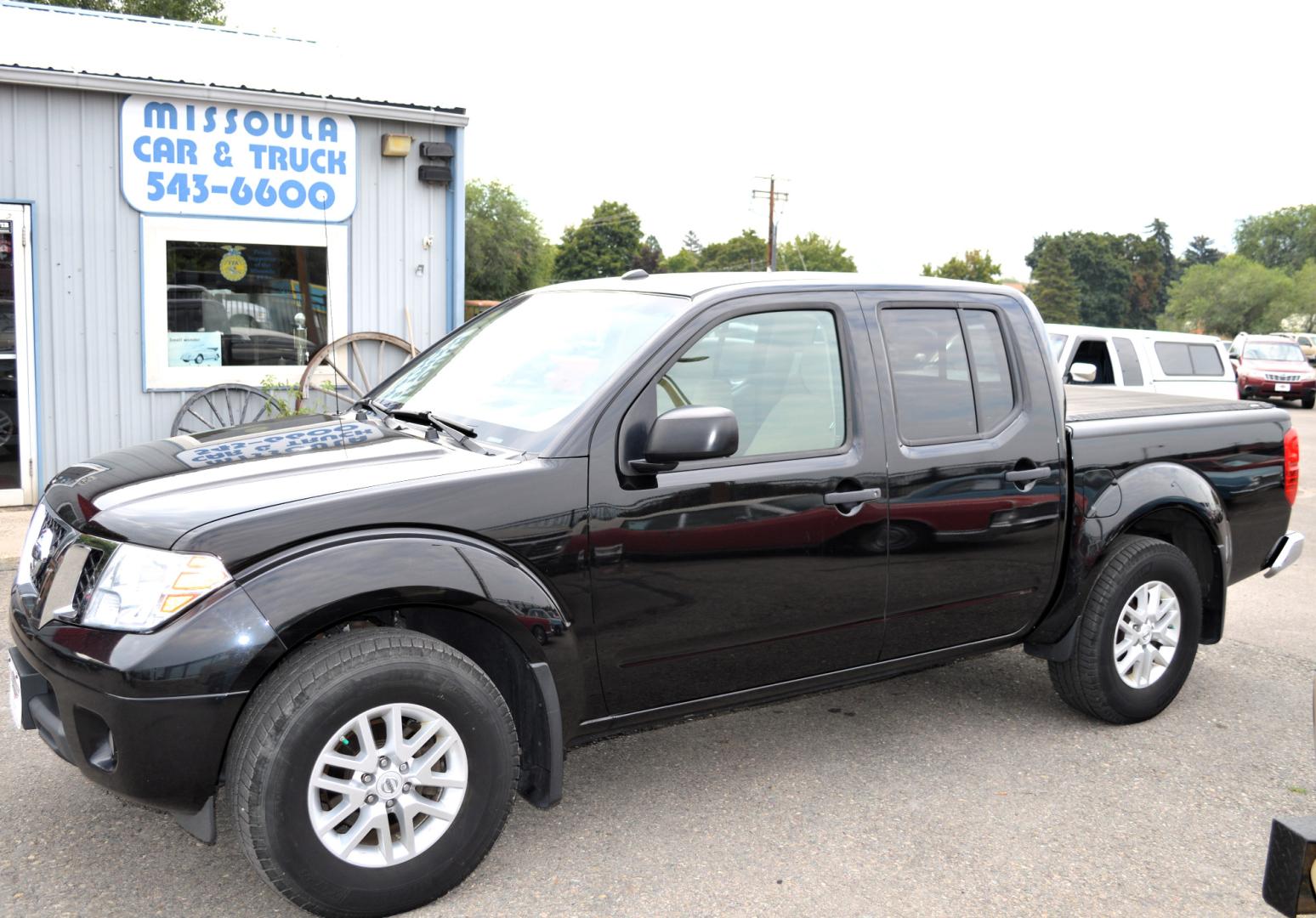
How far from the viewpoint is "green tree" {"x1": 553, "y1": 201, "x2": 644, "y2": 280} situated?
101438mm

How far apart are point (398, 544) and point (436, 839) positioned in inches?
32.8

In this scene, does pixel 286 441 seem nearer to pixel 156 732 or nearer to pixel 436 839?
pixel 156 732

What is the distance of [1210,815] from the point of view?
399 cm

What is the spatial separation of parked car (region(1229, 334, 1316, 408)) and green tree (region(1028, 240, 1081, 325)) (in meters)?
91.4

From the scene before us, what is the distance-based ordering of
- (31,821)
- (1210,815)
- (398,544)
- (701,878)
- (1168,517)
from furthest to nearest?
(1168,517) → (1210,815) → (31,821) → (701,878) → (398,544)

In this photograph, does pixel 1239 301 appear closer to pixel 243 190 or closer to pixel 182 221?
pixel 243 190

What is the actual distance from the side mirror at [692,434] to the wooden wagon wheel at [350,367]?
23.3 feet

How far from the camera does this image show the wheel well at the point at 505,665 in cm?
339

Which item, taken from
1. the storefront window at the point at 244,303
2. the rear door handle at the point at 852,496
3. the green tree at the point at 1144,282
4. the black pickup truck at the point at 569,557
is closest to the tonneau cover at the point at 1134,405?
the black pickup truck at the point at 569,557

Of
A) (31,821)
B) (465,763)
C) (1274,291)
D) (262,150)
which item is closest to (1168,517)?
(465,763)

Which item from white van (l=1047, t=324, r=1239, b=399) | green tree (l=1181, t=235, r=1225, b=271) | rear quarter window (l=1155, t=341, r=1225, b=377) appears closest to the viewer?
white van (l=1047, t=324, r=1239, b=399)

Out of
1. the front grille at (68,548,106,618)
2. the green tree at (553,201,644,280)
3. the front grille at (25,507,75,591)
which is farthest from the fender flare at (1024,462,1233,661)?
the green tree at (553,201,644,280)

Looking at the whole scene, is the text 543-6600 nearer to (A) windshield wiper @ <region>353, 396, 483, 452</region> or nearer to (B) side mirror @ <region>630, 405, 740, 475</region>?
(A) windshield wiper @ <region>353, 396, 483, 452</region>

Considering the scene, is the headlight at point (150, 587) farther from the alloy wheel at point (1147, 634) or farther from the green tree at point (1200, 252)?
the green tree at point (1200, 252)
